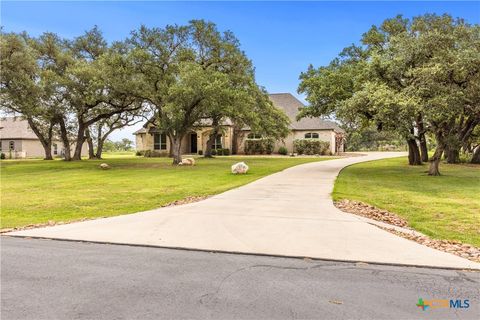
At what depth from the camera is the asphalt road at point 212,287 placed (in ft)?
12.1

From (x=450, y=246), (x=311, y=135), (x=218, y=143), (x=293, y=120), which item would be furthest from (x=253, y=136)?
(x=450, y=246)

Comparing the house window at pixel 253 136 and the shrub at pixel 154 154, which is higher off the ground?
the house window at pixel 253 136

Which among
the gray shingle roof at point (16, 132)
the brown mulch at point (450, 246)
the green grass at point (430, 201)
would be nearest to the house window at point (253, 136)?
the green grass at point (430, 201)

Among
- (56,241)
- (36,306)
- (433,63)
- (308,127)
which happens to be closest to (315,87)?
(433,63)

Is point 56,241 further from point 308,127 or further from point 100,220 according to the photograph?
point 308,127

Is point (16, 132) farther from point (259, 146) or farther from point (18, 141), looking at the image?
point (259, 146)

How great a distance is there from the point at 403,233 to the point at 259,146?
122ft

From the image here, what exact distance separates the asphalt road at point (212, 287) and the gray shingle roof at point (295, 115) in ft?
125

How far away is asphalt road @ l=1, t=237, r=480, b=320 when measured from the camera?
3.68 metres

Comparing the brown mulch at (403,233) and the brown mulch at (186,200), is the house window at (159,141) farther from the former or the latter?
the brown mulch at (403,233)

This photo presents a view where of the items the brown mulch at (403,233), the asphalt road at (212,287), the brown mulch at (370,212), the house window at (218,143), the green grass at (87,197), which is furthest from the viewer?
the house window at (218,143)

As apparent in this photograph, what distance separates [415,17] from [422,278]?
21.1m

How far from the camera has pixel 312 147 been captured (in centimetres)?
4278

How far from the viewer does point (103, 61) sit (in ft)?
80.1
